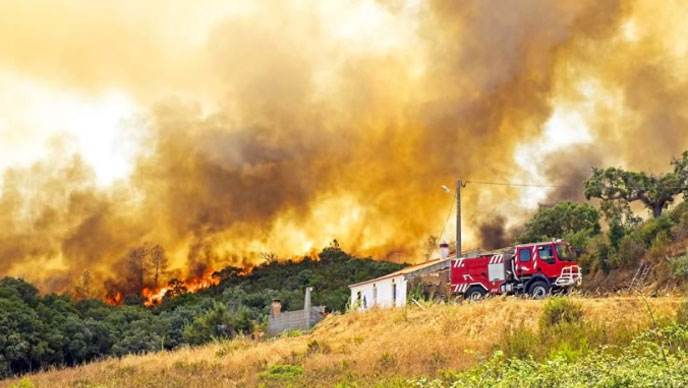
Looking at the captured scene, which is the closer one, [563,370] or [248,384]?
[563,370]

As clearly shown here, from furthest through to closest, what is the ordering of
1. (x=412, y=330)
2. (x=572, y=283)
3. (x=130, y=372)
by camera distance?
(x=572, y=283) → (x=130, y=372) → (x=412, y=330)

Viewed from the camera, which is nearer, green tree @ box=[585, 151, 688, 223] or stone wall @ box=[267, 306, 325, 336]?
stone wall @ box=[267, 306, 325, 336]

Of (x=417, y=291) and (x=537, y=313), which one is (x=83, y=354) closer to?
(x=417, y=291)

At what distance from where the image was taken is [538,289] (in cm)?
3195

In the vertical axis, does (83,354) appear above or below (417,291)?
below

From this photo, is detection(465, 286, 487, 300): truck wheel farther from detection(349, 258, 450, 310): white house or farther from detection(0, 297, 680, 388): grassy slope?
detection(349, 258, 450, 310): white house

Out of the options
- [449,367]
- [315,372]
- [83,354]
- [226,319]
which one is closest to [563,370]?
[449,367]

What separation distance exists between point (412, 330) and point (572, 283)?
9.68m

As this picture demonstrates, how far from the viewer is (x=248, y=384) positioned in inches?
790

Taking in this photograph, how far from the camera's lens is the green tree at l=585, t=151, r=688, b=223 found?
185ft

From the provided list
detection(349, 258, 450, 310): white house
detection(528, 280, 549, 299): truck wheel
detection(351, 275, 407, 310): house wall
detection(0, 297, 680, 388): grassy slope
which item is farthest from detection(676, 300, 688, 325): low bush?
detection(351, 275, 407, 310): house wall

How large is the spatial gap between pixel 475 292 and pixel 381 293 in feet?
48.7

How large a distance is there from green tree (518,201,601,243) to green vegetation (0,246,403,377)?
16720mm

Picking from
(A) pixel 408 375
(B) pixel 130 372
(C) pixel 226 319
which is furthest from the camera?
(C) pixel 226 319
